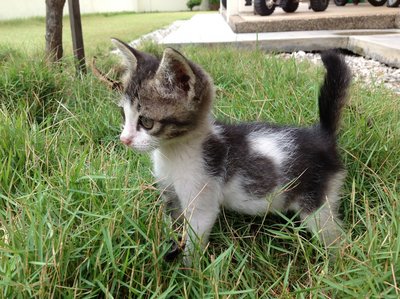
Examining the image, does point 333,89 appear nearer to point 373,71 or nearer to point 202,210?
point 202,210

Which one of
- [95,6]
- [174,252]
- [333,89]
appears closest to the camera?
[174,252]

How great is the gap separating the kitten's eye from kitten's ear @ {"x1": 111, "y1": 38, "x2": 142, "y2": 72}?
22 cm

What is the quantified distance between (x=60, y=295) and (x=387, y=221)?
1.09 m

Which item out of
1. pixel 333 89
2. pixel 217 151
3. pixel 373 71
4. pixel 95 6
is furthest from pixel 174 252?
pixel 95 6

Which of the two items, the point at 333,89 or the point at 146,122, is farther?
the point at 333,89

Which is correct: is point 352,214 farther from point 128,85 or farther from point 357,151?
point 128,85

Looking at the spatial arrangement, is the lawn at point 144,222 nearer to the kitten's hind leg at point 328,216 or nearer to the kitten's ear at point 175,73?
the kitten's hind leg at point 328,216

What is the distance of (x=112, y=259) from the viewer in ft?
3.79

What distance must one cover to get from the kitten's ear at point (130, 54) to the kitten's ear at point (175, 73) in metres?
0.18

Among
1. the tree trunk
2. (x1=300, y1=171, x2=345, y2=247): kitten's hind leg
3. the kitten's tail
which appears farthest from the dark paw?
the tree trunk

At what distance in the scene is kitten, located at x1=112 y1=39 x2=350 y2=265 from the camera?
1.45 metres

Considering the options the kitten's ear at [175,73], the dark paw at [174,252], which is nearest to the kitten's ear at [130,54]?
the kitten's ear at [175,73]

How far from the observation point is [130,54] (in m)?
1.55

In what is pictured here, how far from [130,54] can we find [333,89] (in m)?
0.86
